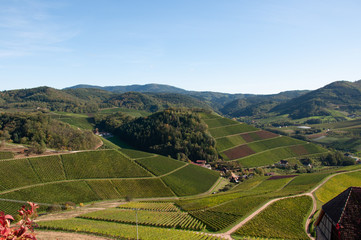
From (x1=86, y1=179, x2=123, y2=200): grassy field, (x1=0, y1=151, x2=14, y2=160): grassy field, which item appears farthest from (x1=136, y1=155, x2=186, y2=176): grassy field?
(x1=0, y1=151, x2=14, y2=160): grassy field

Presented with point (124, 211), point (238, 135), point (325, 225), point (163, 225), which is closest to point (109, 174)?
point (124, 211)

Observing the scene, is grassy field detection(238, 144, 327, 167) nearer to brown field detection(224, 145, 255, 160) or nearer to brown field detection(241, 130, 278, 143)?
brown field detection(224, 145, 255, 160)

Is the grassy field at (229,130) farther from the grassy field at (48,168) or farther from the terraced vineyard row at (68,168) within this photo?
the grassy field at (48,168)

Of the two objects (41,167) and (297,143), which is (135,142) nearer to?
(41,167)

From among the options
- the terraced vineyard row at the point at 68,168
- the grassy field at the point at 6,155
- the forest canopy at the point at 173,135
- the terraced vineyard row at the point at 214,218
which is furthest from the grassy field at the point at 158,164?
the grassy field at the point at 6,155

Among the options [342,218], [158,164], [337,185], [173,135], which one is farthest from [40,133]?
[337,185]

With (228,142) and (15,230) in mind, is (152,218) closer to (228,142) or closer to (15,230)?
(15,230)
